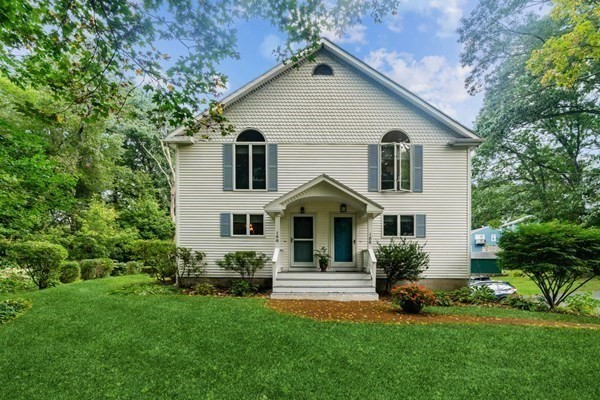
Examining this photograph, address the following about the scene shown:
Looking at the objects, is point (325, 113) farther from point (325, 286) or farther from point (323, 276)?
point (325, 286)

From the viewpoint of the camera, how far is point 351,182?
10742 millimetres

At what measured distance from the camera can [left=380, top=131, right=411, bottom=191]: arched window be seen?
10.8m

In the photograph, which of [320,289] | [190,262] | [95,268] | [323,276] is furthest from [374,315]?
[95,268]

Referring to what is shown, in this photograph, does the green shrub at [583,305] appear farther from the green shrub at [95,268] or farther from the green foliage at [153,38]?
the green shrub at [95,268]

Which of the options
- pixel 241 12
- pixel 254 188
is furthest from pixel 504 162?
pixel 241 12

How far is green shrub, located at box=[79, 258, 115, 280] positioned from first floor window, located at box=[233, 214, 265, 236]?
7979 millimetres

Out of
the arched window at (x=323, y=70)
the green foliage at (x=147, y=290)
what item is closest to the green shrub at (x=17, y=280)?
the green foliage at (x=147, y=290)

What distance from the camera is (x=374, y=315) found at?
700 cm

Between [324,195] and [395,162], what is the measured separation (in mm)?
3133

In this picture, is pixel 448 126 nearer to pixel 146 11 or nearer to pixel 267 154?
pixel 267 154

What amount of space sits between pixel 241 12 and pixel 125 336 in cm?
545

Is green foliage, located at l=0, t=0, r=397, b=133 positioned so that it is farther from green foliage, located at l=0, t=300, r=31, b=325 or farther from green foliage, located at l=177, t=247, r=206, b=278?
green foliage, located at l=177, t=247, r=206, b=278

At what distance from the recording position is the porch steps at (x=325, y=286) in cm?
888

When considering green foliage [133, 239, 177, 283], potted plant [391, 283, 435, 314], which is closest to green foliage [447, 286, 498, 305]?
potted plant [391, 283, 435, 314]
